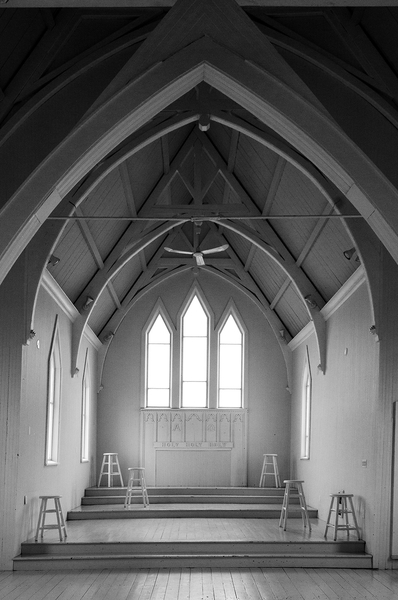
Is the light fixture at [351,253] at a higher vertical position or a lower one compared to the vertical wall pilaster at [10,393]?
higher

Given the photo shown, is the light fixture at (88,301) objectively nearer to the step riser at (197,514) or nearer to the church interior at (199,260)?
the church interior at (199,260)

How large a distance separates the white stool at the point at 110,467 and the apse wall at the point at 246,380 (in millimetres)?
190

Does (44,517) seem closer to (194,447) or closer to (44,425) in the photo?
(44,425)

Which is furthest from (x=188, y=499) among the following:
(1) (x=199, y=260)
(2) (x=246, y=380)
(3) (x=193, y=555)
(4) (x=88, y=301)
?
(3) (x=193, y=555)

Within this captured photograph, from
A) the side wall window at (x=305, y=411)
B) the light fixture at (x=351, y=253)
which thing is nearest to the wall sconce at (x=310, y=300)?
the side wall window at (x=305, y=411)

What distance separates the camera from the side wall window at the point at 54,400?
13312 mm

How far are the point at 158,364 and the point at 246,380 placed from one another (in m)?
1.99

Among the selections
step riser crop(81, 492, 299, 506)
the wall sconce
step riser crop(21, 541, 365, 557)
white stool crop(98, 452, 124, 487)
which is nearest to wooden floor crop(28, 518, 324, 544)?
step riser crop(21, 541, 365, 557)

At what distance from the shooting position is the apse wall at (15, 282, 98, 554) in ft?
36.6

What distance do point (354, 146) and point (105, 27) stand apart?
107 inches

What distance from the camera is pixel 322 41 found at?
807 cm

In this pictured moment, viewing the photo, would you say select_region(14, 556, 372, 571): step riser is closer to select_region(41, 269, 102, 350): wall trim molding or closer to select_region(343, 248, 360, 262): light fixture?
select_region(41, 269, 102, 350): wall trim molding

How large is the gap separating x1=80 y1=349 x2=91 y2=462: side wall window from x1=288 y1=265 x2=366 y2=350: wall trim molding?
171 inches

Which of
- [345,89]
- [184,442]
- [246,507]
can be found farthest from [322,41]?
[184,442]
